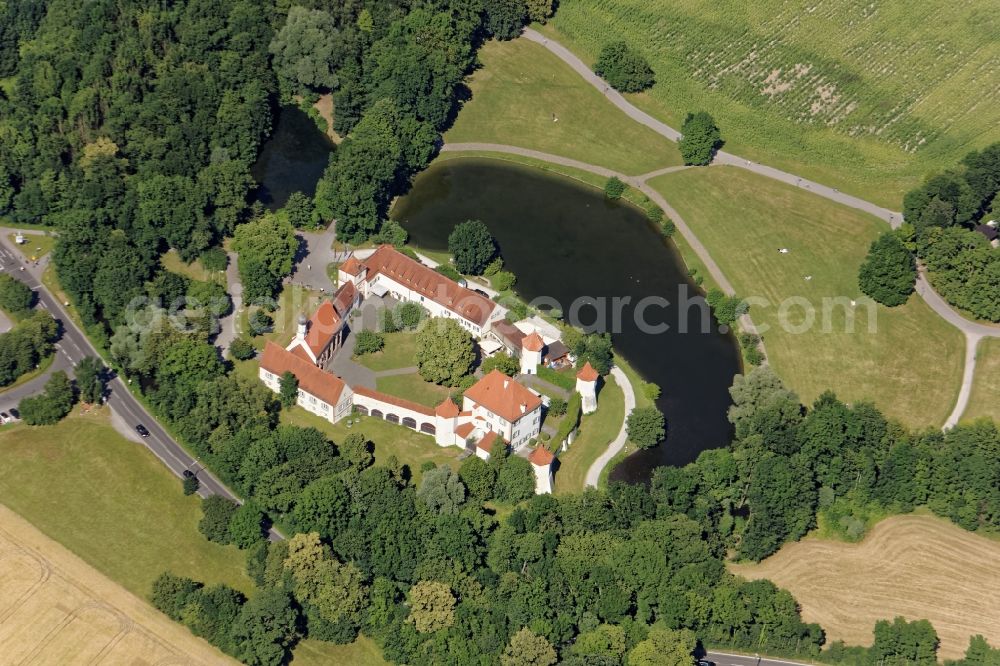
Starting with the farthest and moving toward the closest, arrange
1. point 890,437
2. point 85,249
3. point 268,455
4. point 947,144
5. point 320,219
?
point 947,144 → point 320,219 → point 85,249 → point 890,437 → point 268,455

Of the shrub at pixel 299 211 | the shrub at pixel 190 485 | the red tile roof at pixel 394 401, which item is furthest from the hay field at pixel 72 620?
the shrub at pixel 299 211

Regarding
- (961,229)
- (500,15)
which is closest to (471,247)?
(500,15)

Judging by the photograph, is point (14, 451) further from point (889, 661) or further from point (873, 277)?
point (873, 277)

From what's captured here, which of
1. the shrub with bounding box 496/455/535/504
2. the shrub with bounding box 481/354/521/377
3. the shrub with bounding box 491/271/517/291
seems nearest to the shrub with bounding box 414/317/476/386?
the shrub with bounding box 481/354/521/377

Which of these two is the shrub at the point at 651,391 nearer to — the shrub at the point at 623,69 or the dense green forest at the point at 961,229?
the dense green forest at the point at 961,229

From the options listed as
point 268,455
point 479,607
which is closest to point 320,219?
point 268,455

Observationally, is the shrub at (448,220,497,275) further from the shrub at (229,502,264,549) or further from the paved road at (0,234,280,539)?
the shrub at (229,502,264,549)

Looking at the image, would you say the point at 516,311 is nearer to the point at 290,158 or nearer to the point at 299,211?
the point at 299,211
